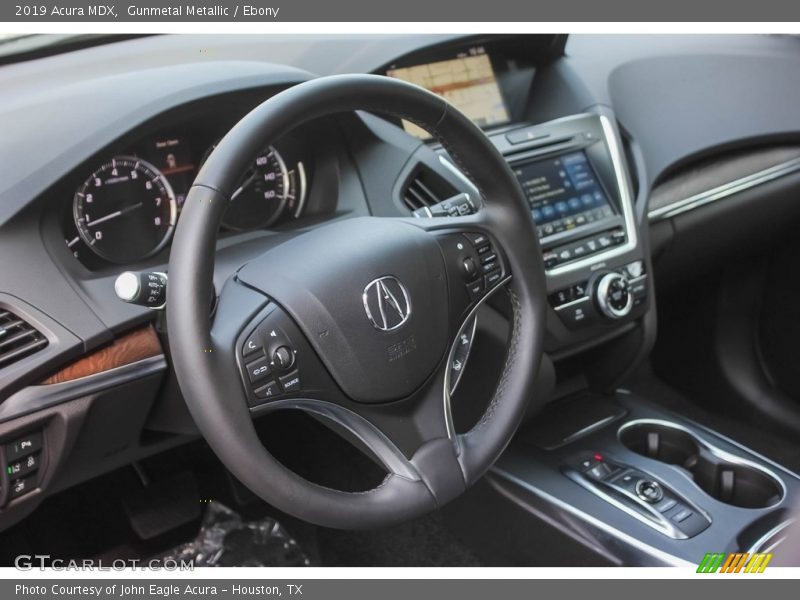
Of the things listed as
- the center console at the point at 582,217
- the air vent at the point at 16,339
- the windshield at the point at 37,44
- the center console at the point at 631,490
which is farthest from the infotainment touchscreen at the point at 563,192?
the air vent at the point at 16,339

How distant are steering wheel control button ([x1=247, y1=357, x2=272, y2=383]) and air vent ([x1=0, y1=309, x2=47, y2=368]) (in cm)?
33

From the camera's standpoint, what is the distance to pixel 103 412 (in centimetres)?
124

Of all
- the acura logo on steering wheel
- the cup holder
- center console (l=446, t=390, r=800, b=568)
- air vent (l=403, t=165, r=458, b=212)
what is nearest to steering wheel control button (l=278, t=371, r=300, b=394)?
the acura logo on steering wheel

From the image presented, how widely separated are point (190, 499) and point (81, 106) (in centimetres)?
87

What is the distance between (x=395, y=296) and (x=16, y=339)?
504 mm

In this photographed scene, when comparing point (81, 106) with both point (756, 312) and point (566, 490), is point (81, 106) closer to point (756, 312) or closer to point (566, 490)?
point (566, 490)

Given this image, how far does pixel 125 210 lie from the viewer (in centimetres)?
131

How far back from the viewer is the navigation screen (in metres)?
1.74

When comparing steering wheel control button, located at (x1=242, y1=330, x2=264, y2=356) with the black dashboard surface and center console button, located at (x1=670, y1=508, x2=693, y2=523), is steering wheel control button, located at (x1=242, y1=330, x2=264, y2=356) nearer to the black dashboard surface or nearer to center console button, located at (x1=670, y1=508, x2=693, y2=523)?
the black dashboard surface

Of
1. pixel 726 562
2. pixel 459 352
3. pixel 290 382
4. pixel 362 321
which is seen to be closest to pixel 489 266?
pixel 459 352

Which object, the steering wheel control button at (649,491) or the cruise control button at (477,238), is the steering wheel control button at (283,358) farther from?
the steering wheel control button at (649,491)

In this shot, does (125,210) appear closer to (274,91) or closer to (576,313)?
(274,91)

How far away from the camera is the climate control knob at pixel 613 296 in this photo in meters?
1.67

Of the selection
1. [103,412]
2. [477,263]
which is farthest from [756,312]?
[103,412]
